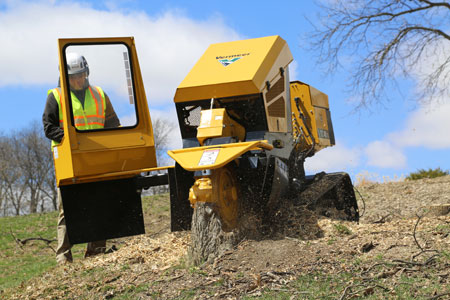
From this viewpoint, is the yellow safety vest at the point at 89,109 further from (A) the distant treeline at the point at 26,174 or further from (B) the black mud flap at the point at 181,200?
(A) the distant treeline at the point at 26,174

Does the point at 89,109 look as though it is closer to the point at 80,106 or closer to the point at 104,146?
the point at 80,106

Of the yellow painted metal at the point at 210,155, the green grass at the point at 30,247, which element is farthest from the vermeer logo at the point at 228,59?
the green grass at the point at 30,247

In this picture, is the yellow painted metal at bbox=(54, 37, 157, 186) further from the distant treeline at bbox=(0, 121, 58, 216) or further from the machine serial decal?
the distant treeline at bbox=(0, 121, 58, 216)

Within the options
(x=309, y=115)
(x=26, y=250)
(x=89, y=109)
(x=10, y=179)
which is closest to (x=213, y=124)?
(x=89, y=109)

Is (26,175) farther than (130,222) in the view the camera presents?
Yes

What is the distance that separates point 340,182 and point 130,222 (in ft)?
10.8

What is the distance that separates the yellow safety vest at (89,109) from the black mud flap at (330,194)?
2.93 meters

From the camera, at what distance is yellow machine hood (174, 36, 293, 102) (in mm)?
6957

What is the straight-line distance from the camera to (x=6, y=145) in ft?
119

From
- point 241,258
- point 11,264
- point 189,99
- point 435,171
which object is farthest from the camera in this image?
point 435,171

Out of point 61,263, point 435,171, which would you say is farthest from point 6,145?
point 61,263

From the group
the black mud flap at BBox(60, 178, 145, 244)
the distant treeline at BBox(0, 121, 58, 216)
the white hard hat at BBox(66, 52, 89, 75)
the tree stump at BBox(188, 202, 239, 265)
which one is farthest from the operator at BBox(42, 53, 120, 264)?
the distant treeline at BBox(0, 121, 58, 216)

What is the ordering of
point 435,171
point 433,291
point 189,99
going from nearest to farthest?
point 433,291, point 189,99, point 435,171

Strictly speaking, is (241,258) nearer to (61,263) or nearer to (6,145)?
(61,263)
